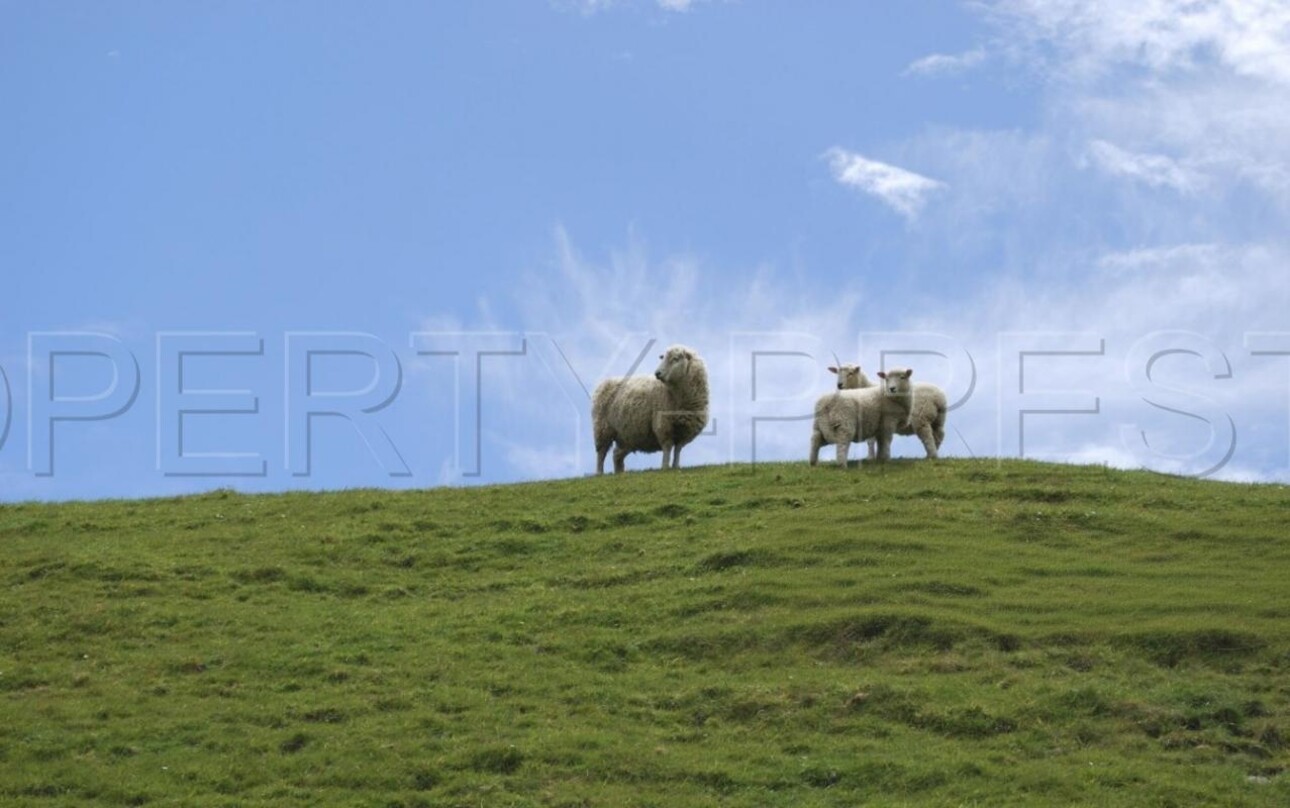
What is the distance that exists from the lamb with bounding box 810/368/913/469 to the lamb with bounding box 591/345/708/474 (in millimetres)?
3721

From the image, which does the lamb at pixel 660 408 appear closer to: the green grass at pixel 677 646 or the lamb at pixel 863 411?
the green grass at pixel 677 646

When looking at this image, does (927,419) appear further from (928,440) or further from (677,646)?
(677,646)

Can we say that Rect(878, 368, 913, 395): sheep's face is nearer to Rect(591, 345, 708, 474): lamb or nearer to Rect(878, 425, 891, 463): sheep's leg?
Rect(878, 425, 891, 463): sheep's leg

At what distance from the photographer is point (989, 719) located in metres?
21.9

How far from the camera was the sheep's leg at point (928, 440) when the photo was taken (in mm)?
34938

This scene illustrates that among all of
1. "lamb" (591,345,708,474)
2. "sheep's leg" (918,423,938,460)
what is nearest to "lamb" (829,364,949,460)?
"sheep's leg" (918,423,938,460)

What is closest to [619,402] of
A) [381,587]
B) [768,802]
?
[381,587]

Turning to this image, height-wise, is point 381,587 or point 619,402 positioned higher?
point 619,402

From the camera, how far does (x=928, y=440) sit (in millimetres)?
35062

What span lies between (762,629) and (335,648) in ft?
22.1

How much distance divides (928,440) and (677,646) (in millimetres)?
11558

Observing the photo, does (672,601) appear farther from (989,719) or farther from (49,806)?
(49,806)

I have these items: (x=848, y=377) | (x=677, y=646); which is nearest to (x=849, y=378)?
(x=848, y=377)

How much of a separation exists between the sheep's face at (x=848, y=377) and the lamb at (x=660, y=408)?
3.05 metres
